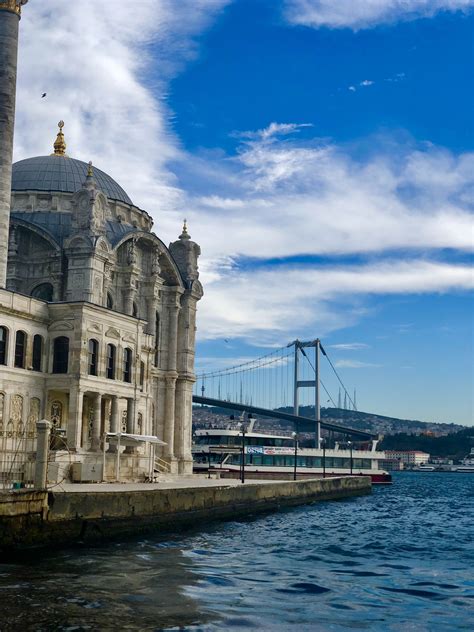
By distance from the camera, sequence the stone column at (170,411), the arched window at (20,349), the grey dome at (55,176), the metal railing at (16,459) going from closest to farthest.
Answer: the metal railing at (16,459), the arched window at (20,349), the grey dome at (55,176), the stone column at (170,411)

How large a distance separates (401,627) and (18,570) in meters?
9.31

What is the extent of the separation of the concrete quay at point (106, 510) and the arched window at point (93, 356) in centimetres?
614

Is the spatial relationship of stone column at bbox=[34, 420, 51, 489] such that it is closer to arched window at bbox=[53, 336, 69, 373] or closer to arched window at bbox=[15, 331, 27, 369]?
arched window at bbox=[15, 331, 27, 369]

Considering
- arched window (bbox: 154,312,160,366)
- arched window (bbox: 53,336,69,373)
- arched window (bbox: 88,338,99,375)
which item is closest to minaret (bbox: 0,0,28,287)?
arched window (bbox: 53,336,69,373)

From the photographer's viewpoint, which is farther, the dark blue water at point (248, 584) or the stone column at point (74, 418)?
the stone column at point (74, 418)

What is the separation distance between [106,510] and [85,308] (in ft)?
42.2

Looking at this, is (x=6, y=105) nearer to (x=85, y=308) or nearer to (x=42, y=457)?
(x=85, y=308)

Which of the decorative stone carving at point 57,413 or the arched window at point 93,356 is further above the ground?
the arched window at point 93,356

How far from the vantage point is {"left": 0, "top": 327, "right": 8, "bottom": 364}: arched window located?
34906 mm

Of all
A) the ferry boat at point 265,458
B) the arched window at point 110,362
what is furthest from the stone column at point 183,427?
the ferry boat at point 265,458

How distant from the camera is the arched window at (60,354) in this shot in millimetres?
38000

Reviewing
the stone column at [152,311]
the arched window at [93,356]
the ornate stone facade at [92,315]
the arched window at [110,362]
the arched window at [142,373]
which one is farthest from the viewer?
the stone column at [152,311]

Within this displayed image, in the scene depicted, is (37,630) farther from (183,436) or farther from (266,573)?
(183,436)

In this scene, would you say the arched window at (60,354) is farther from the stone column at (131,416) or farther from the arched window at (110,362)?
the stone column at (131,416)
